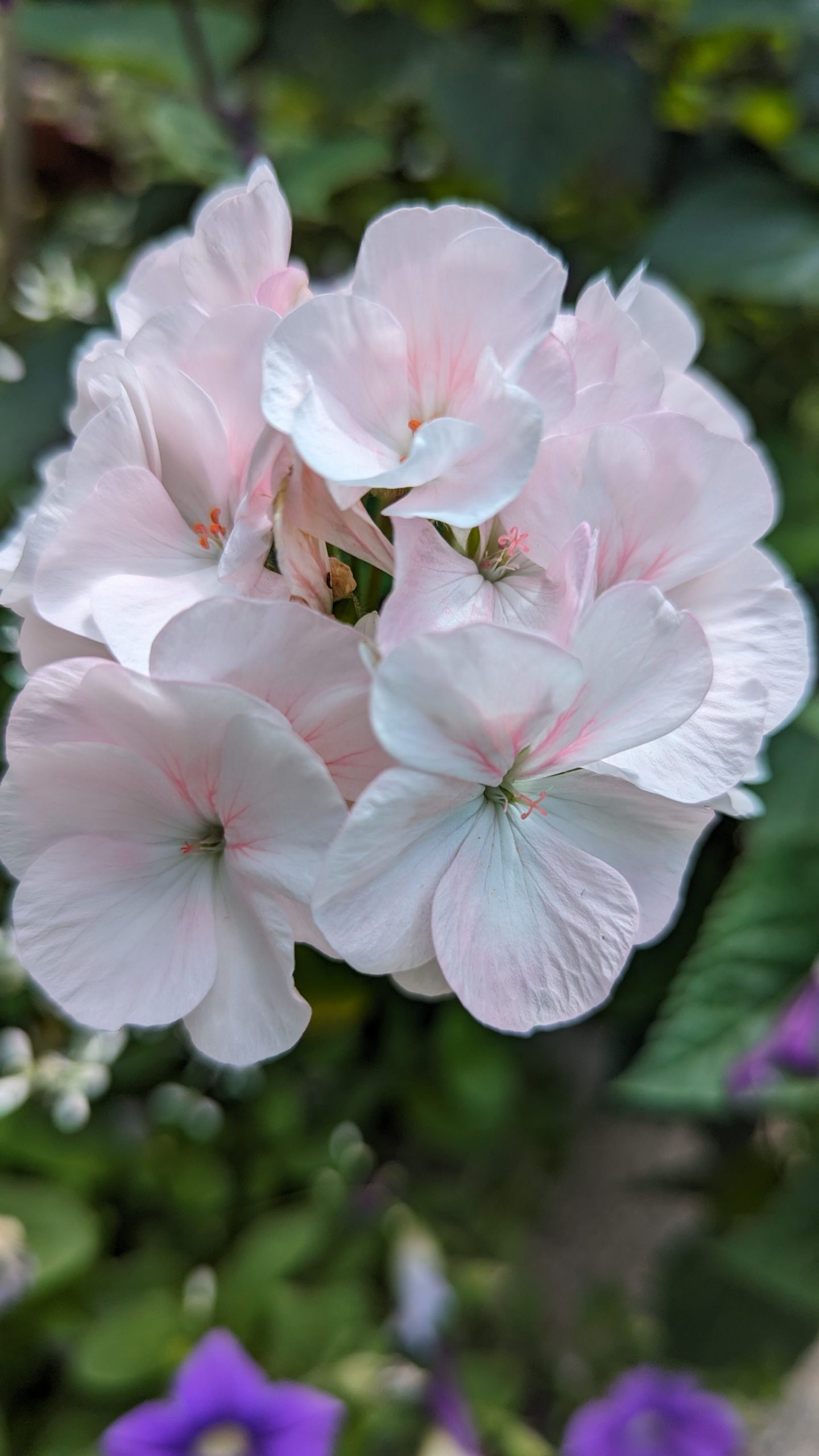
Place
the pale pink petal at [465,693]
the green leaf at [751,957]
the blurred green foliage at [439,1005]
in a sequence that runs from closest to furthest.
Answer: the pale pink petal at [465,693]
the green leaf at [751,957]
the blurred green foliage at [439,1005]

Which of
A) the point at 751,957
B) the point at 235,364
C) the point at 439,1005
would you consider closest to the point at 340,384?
the point at 235,364

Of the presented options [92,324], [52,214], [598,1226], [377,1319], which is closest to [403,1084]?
[377,1319]

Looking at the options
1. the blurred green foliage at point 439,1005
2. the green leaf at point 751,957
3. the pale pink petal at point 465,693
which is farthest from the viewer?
the blurred green foliage at point 439,1005

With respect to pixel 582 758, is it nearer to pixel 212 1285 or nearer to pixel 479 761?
pixel 479 761

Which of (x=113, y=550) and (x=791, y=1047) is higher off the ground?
(x=113, y=550)

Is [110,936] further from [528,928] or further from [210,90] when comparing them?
[210,90]

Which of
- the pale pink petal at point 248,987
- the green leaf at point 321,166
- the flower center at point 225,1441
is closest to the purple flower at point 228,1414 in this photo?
the flower center at point 225,1441

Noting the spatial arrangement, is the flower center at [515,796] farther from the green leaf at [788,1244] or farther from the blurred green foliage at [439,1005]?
the green leaf at [788,1244]
